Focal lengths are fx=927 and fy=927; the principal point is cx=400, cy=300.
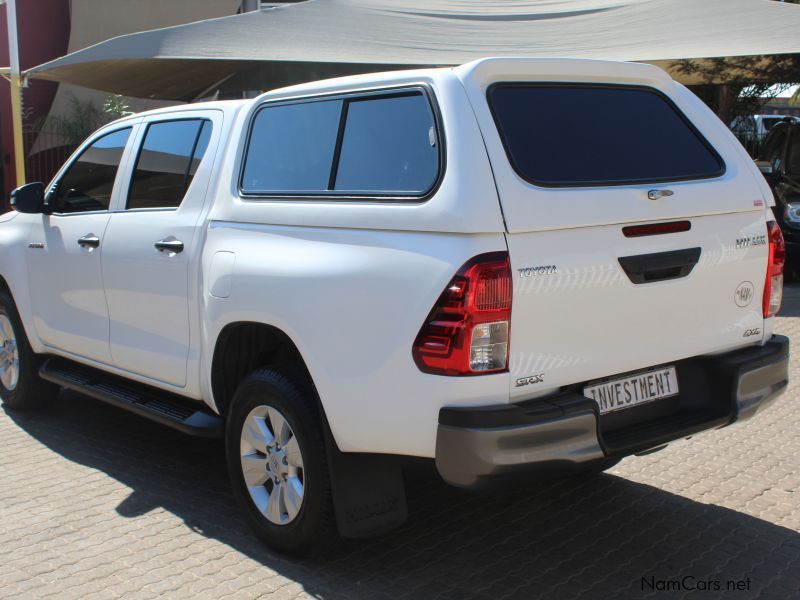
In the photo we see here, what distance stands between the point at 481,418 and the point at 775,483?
2.40m

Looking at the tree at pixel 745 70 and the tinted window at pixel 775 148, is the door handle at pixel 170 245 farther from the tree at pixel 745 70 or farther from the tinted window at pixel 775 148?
the tinted window at pixel 775 148

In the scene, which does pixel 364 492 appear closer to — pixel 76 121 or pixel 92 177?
pixel 92 177

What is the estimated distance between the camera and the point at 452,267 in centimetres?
304

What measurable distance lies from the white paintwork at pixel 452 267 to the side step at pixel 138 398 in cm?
13

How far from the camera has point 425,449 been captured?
3174mm

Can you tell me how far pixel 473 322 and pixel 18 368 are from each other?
407 centimetres

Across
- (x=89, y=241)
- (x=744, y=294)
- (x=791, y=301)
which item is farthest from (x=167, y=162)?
(x=791, y=301)

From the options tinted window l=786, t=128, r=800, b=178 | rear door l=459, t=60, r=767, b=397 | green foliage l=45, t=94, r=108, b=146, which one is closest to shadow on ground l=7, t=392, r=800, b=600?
rear door l=459, t=60, r=767, b=397

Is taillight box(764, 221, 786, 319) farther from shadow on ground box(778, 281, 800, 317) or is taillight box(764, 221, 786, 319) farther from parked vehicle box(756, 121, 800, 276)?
parked vehicle box(756, 121, 800, 276)

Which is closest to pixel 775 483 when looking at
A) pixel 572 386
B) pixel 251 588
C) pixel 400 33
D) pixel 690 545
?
A: pixel 690 545

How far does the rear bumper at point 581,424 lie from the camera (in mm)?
3037

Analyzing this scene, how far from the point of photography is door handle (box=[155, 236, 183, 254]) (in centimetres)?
432

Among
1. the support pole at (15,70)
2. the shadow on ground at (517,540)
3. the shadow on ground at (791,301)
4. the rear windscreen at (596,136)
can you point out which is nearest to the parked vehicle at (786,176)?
the shadow on ground at (791,301)

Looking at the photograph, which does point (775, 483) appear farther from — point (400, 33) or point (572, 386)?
point (400, 33)
